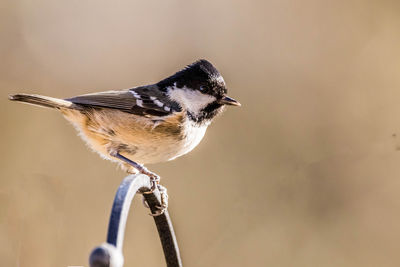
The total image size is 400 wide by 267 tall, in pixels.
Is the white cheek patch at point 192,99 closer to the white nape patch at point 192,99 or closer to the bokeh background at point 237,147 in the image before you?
the white nape patch at point 192,99

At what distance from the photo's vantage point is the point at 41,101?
226cm

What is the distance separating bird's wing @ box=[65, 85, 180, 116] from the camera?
8.21 ft

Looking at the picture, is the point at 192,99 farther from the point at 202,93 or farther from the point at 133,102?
the point at 133,102

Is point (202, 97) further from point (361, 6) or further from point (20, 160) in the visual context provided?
point (361, 6)

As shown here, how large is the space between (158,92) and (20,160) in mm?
1374

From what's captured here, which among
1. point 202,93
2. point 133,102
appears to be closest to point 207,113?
point 202,93

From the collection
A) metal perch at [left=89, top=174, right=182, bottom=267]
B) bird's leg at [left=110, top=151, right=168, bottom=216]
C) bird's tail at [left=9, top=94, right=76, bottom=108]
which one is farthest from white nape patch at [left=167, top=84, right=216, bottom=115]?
metal perch at [left=89, top=174, right=182, bottom=267]

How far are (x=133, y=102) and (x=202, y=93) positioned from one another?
0.37 m

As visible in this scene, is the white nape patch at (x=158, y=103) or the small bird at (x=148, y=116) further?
the white nape patch at (x=158, y=103)

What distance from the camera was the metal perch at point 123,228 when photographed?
1.02 metres

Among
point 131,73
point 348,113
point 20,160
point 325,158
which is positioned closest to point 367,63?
point 348,113

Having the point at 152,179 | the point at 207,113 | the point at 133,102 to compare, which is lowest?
the point at 152,179

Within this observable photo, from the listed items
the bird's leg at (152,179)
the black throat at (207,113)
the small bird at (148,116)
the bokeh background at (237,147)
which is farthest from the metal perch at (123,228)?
the bokeh background at (237,147)

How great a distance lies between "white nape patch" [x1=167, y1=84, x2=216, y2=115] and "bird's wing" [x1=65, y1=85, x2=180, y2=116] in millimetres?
45
